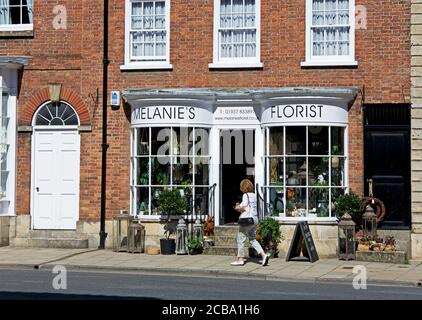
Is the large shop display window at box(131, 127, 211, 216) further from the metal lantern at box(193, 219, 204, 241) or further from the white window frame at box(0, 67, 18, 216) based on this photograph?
the white window frame at box(0, 67, 18, 216)

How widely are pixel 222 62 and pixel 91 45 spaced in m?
3.33

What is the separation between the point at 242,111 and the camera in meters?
21.3

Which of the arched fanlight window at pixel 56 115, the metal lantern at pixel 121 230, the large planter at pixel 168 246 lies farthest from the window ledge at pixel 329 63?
the arched fanlight window at pixel 56 115

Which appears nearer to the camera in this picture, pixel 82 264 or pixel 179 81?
pixel 82 264

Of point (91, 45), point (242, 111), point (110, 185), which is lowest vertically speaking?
point (110, 185)

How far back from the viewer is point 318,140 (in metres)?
20.6

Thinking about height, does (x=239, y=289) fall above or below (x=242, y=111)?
below

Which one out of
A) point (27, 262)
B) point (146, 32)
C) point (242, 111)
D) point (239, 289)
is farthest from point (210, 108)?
point (239, 289)

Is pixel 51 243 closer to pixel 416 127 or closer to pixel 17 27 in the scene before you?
pixel 17 27

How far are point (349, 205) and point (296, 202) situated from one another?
51.8 inches

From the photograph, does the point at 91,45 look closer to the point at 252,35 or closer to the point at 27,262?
the point at 252,35

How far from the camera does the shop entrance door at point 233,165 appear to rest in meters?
21.6

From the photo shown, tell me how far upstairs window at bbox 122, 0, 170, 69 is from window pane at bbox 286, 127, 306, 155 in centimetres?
362

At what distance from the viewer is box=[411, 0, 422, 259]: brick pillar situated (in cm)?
2016
